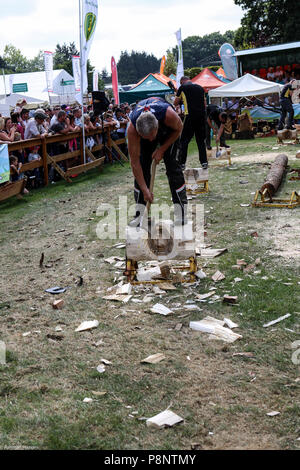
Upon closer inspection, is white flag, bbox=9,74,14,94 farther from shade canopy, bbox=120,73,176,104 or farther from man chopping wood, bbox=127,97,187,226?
man chopping wood, bbox=127,97,187,226

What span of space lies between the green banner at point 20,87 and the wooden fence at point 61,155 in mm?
28182

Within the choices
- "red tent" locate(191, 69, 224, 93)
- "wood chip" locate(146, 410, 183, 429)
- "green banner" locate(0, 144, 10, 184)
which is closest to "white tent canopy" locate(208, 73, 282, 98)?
"red tent" locate(191, 69, 224, 93)

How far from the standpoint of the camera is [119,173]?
14125mm

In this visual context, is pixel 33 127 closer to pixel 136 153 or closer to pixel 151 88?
pixel 136 153

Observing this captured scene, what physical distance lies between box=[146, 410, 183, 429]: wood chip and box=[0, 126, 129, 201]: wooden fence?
27.1 ft

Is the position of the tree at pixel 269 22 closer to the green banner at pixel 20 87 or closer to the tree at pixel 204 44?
the green banner at pixel 20 87

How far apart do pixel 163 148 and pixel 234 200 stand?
383cm

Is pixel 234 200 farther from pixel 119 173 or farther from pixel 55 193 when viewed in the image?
pixel 119 173

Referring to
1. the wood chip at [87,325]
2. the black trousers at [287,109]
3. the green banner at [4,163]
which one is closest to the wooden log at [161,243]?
the wood chip at [87,325]

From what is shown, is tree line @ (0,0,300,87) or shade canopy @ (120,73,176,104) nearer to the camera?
shade canopy @ (120,73,176,104)

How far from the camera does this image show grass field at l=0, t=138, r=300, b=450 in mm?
3049

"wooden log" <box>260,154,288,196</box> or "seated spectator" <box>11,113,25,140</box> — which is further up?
"seated spectator" <box>11,113,25,140</box>

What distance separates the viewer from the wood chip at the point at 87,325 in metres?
4.55

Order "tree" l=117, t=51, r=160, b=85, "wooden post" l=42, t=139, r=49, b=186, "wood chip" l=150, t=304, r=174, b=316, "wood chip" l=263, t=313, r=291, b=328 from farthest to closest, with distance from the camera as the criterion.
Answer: "tree" l=117, t=51, r=160, b=85 → "wooden post" l=42, t=139, r=49, b=186 → "wood chip" l=150, t=304, r=174, b=316 → "wood chip" l=263, t=313, r=291, b=328
